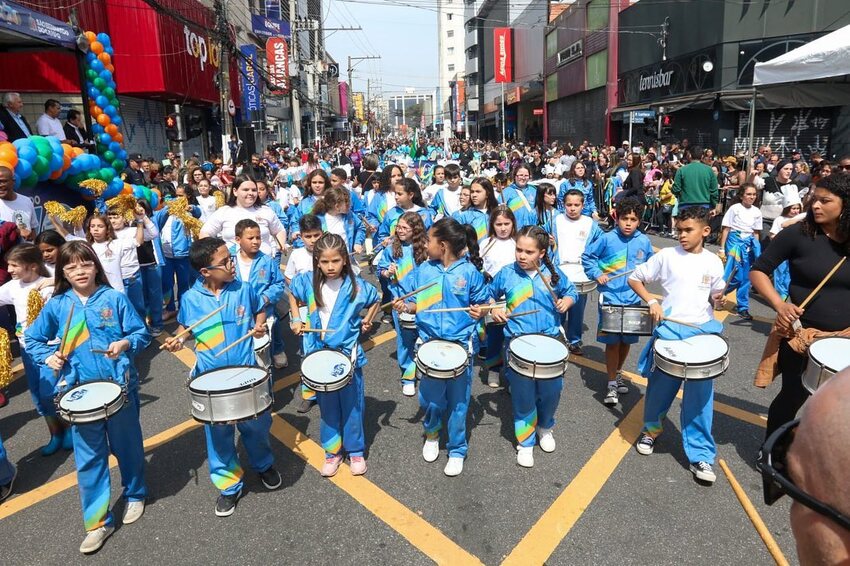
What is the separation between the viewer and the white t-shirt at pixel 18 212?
Result: 6441 millimetres

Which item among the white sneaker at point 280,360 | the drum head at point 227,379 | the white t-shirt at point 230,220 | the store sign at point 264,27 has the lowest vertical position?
the white sneaker at point 280,360

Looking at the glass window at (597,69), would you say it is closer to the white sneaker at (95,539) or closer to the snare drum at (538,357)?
the snare drum at (538,357)

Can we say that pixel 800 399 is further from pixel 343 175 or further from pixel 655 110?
pixel 655 110

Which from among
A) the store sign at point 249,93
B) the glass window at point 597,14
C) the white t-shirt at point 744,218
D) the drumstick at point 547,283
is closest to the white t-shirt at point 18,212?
the drumstick at point 547,283

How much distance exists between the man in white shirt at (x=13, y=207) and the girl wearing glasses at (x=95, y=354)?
138 inches

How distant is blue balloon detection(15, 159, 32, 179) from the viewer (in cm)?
739

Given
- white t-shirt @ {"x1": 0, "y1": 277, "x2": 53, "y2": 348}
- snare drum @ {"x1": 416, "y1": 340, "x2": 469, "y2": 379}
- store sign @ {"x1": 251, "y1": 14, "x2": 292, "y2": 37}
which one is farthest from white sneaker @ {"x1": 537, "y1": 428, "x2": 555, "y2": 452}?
store sign @ {"x1": 251, "y1": 14, "x2": 292, "y2": 37}

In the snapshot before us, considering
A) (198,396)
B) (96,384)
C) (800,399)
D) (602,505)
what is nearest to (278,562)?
Result: (198,396)

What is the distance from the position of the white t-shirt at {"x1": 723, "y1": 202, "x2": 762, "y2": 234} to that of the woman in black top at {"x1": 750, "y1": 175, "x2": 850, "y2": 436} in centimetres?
410

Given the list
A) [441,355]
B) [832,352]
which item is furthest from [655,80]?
[441,355]

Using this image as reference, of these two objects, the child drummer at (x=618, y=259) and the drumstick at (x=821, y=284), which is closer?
the drumstick at (x=821, y=284)

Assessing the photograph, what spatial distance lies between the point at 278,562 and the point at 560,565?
155 cm

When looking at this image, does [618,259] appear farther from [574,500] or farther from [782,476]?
[782,476]

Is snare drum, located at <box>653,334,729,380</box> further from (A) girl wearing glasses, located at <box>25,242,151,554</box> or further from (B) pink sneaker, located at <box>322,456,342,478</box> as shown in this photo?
(A) girl wearing glasses, located at <box>25,242,151,554</box>
